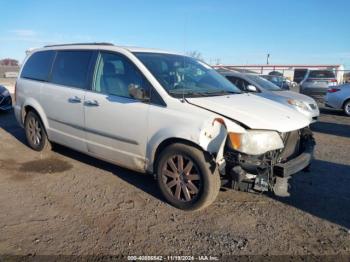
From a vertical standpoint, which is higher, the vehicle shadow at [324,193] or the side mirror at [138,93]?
the side mirror at [138,93]

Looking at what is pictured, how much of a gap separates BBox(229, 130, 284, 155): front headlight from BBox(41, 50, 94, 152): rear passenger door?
7.70 ft

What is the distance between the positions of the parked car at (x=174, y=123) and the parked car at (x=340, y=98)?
9185mm

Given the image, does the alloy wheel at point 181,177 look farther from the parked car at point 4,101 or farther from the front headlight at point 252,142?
the parked car at point 4,101

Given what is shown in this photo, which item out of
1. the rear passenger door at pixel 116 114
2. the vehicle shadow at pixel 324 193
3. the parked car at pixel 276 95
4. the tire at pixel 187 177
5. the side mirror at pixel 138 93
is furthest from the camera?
the parked car at pixel 276 95

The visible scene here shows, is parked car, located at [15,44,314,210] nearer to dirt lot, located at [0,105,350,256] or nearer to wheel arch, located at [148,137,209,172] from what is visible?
wheel arch, located at [148,137,209,172]

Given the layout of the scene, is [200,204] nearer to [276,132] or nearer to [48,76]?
[276,132]

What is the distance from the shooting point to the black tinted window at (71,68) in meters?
5.00

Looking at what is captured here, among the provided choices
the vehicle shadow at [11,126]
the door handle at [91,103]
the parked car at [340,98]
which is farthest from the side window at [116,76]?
the parked car at [340,98]

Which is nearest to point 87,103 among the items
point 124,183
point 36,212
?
point 124,183

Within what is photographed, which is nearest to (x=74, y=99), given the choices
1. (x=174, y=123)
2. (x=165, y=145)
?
(x=165, y=145)

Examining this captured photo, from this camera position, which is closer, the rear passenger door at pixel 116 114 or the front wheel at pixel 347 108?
the rear passenger door at pixel 116 114

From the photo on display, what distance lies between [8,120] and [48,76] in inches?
185

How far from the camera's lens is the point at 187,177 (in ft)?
12.8

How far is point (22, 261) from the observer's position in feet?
9.73
